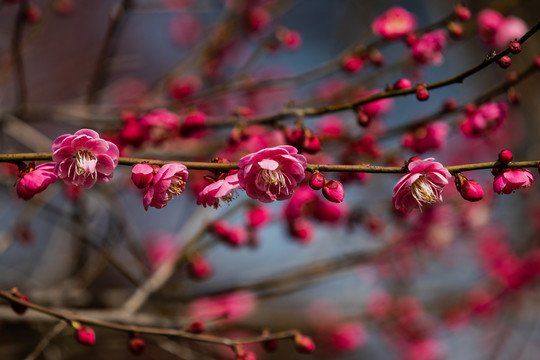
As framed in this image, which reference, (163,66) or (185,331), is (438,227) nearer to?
(185,331)

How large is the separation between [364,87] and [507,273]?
221cm

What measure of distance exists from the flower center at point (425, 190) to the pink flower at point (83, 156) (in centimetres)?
69

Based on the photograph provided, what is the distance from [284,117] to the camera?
65.5 inches

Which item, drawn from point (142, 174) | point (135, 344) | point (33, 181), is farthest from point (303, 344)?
point (33, 181)

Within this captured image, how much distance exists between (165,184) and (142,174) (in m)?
0.06

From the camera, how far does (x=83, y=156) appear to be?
43.7 inches

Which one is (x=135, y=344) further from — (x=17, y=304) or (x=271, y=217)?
(x=271, y=217)

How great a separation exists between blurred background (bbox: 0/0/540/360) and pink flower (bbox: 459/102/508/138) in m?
0.04

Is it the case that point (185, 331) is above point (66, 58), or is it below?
below

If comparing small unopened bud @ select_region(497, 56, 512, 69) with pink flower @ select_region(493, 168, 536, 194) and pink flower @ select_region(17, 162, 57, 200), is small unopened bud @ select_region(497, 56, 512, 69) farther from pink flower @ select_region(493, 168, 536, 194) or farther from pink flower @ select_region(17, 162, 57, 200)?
pink flower @ select_region(17, 162, 57, 200)

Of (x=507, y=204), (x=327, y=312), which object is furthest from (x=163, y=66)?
(x=507, y=204)

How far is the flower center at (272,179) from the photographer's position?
Result: 43.7 inches

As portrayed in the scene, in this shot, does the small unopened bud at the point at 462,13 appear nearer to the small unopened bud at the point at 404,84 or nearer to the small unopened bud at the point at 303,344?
the small unopened bud at the point at 404,84

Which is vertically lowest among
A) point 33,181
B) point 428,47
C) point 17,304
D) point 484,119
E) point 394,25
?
point 17,304
